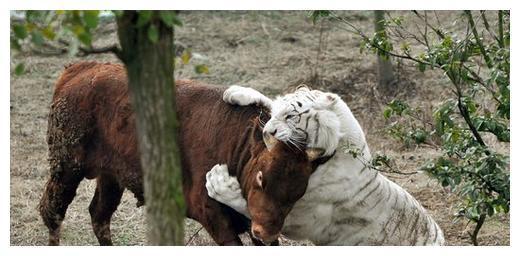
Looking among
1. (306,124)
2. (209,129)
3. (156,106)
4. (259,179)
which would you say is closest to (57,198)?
(209,129)

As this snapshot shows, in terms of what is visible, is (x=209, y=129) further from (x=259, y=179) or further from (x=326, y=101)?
(x=326, y=101)

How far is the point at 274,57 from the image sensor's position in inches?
365

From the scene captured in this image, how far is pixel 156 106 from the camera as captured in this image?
3068mm

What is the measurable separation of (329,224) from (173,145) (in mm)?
2213

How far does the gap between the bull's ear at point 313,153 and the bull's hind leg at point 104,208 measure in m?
1.50

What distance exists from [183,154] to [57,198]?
39.2 inches

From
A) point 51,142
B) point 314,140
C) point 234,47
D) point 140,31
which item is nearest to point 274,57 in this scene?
point 234,47

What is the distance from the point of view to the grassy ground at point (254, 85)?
247 inches

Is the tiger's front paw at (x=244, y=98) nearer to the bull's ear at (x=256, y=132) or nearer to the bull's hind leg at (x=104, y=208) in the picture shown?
the bull's ear at (x=256, y=132)

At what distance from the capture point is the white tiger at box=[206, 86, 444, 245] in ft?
16.4

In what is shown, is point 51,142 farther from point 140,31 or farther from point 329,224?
point 140,31

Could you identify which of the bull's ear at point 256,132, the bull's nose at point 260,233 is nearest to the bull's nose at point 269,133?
the bull's ear at point 256,132

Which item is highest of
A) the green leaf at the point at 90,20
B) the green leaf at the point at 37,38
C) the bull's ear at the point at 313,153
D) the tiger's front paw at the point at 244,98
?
the green leaf at the point at 90,20

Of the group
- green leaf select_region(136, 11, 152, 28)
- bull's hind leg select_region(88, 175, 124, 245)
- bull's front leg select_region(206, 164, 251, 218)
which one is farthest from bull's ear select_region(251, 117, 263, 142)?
green leaf select_region(136, 11, 152, 28)
